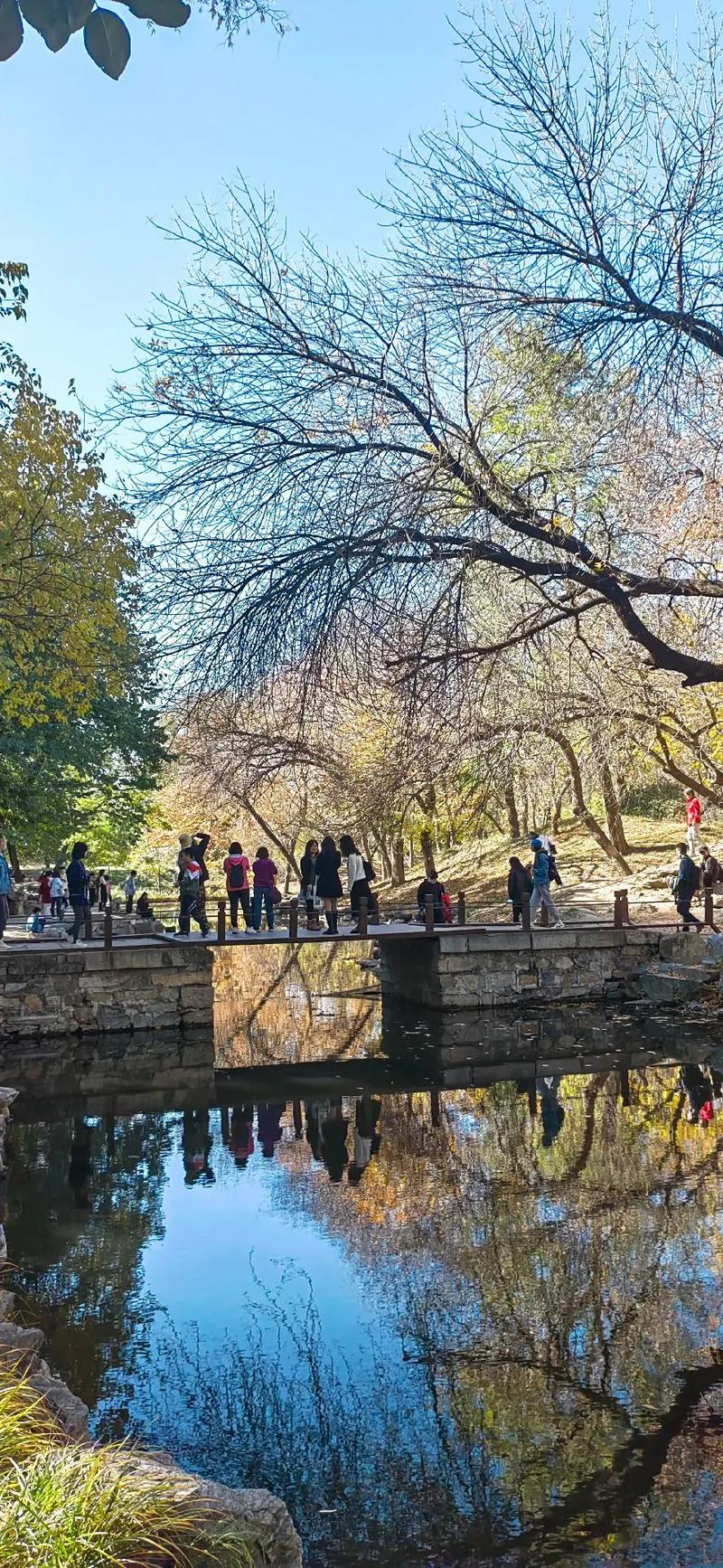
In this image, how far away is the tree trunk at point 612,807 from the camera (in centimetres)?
2695

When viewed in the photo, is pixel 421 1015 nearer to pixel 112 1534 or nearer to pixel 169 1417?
pixel 169 1417

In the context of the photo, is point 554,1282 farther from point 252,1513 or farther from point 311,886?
point 311,886

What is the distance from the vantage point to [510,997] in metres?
21.3

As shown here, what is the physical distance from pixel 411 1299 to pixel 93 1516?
4.61 metres

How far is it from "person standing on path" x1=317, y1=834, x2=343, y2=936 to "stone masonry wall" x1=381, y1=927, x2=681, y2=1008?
2.10 metres

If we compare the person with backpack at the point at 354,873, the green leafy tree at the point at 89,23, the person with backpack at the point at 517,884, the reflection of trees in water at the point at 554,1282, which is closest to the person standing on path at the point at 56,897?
the person with backpack at the point at 354,873

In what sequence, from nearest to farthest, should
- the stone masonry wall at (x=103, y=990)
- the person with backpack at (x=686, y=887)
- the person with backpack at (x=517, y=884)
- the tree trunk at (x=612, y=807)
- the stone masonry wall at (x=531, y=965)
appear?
the stone masonry wall at (x=103, y=990) → the stone masonry wall at (x=531, y=965) → the person with backpack at (x=686, y=887) → the person with backpack at (x=517, y=884) → the tree trunk at (x=612, y=807)

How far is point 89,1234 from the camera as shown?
30.5 ft

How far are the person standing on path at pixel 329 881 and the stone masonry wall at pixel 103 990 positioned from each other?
211cm

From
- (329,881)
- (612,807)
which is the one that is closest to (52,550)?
(329,881)

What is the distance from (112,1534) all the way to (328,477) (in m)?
4.66

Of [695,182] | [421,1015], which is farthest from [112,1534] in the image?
[421,1015]

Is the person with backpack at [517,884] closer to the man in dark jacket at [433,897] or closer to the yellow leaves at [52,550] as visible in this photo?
the man in dark jacket at [433,897]

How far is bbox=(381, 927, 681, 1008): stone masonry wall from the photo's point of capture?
21047 millimetres
